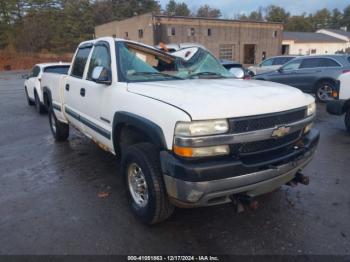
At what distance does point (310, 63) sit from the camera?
39.3ft

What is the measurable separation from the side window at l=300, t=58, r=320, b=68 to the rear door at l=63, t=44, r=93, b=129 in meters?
9.41

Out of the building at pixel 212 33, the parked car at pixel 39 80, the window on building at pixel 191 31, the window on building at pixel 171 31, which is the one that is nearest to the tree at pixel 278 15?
the building at pixel 212 33

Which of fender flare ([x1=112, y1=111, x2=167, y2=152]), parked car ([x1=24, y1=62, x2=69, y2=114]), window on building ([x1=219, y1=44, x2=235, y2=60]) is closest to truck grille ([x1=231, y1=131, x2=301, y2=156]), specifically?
fender flare ([x1=112, y1=111, x2=167, y2=152])

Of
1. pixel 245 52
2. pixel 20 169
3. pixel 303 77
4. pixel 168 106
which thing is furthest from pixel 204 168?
pixel 245 52

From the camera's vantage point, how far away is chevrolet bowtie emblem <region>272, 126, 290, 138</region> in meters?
2.86

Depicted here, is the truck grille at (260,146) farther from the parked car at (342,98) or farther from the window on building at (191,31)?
the window on building at (191,31)

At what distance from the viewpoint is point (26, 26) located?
2515 inches

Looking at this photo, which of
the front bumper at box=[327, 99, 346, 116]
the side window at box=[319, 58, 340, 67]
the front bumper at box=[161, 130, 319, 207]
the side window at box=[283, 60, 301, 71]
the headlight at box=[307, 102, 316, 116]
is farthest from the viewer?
the side window at box=[283, 60, 301, 71]

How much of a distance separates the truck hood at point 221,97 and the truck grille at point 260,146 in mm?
267

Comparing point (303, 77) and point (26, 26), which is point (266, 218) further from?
point (26, 26)

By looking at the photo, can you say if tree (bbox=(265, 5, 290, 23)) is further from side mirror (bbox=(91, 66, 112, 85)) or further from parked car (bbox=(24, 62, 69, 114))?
side mirror (bbox=(91, 66, 112, 85))

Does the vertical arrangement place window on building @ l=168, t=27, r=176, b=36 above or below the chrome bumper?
above

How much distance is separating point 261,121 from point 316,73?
388 inches

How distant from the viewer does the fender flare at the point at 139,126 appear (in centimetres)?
278
